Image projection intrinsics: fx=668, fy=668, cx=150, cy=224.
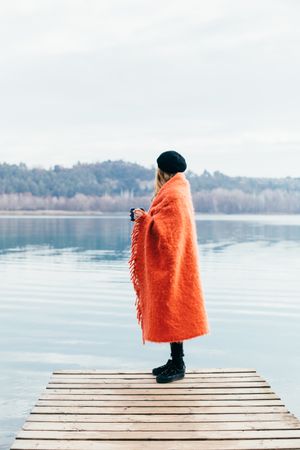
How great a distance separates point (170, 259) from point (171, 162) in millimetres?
697

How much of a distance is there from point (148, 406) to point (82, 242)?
1149 inches

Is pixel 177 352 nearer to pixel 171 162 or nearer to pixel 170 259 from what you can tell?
pixel 170 259

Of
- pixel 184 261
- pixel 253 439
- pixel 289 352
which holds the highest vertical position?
pixel 184 261

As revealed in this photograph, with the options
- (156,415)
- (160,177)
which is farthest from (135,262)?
(156,415)

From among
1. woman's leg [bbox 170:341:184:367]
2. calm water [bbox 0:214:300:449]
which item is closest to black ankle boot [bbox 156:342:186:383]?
woman's leg [bbox 170:341:184:367]

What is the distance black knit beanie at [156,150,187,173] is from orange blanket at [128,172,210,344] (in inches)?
1.8

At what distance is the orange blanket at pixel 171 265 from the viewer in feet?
15.3

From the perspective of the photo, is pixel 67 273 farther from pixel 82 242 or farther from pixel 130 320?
pixel 82 242

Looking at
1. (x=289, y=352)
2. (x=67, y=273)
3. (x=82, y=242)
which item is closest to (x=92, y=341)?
(x=289, y=352)

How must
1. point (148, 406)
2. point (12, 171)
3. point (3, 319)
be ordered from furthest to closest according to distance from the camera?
point (12, 171), point (3, 319), point (148, 406)

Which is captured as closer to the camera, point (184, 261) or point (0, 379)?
point (184, 261)

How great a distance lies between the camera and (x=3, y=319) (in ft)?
38.2

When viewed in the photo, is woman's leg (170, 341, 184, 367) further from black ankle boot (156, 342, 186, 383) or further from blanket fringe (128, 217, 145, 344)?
blanket fringe (128, 217, 145, 344)

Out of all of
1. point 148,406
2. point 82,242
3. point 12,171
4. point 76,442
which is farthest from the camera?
point 12,171
